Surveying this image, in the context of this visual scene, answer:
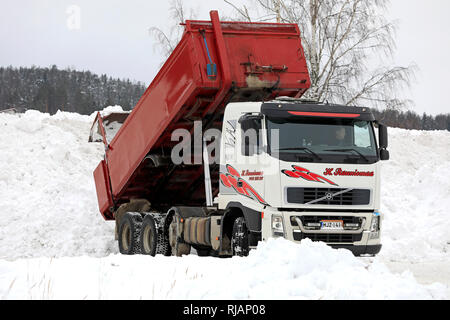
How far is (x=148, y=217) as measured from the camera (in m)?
12.6

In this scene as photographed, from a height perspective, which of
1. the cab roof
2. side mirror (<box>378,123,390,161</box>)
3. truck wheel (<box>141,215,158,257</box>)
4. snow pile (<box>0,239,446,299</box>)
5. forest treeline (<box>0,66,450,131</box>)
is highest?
forest treeline (<box>0,66,450,131</box>)

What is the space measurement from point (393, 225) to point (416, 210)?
1914mm

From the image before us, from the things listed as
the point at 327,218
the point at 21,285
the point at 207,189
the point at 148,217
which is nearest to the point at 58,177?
the point at 148,217

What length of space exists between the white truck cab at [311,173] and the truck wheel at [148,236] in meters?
3.44

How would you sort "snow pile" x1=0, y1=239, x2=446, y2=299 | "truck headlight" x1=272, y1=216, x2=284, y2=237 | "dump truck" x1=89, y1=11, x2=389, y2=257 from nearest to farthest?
"snow pile" x1=0, y1=239, x2=446, y2=299
"truck headlight" x1=272, y1=216, x2=284, y2=237
"dump truck" x1=89, y1=11, x2=389, y2=257

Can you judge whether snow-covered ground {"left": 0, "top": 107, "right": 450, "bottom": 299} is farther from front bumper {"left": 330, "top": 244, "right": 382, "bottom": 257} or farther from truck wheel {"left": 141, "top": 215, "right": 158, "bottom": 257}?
truck wheel {"left": 141, "top": 215, "right": 158, "bottom": 257}

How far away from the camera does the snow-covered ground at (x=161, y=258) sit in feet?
18.8

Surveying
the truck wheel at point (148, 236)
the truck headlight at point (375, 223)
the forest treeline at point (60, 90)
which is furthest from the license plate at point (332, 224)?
the forest treeline at point (60, 90)

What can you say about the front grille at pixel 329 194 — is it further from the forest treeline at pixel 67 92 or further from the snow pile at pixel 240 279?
the forest treeline at pixel 67 92

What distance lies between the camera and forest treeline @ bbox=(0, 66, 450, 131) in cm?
8501

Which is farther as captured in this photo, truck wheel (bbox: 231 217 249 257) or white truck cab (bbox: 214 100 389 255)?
truck wheel (bbox: 231 217 249 257)

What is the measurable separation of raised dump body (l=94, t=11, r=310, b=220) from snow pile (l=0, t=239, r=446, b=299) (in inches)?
142

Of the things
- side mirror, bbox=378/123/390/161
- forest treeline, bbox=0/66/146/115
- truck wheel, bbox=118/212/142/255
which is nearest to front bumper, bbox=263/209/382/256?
side mirror, bbox=378/123/390/161

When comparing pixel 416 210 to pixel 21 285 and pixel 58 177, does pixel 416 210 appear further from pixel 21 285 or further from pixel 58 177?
pixel 21 285
